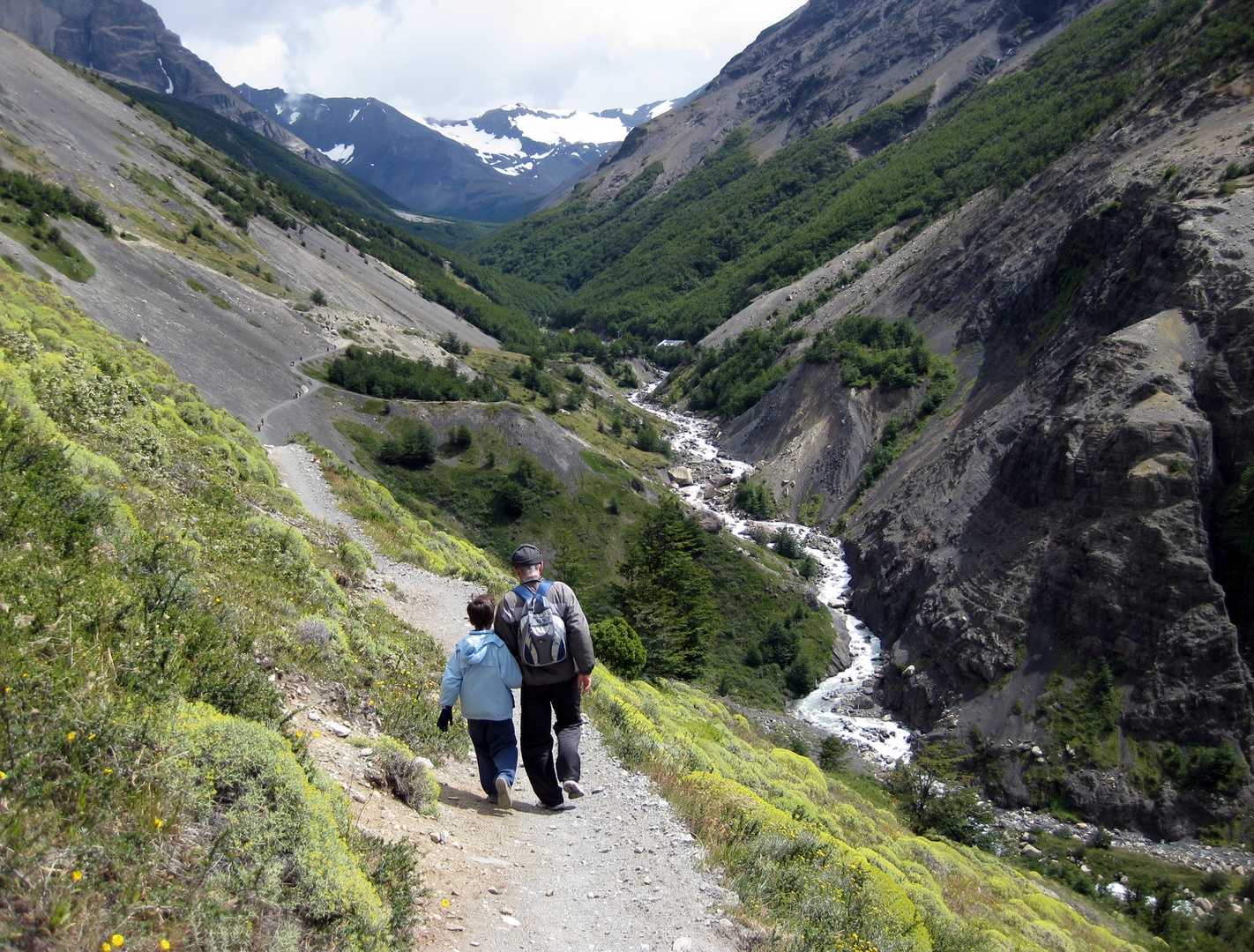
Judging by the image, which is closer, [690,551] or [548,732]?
[548,732]

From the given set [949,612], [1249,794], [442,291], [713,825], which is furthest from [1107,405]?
[442,291]

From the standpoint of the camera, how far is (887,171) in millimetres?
127938

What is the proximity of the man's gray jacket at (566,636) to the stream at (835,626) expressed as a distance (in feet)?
114

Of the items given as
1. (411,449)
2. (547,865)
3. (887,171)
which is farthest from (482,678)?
(887,171)

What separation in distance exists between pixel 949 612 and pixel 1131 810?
13230 millimetres

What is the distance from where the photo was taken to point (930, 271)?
77.3m

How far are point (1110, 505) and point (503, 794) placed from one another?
137ft

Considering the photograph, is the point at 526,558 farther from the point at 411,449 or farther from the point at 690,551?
the point at 411,449

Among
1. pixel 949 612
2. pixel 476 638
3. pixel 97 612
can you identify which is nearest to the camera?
pixel 97 612

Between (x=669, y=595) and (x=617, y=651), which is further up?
(x=617, y=651)

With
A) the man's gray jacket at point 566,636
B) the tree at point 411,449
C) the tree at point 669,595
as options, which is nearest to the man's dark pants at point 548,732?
the man's gray jacket at point 566,636

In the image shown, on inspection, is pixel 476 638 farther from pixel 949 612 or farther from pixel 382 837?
pixel 949 612

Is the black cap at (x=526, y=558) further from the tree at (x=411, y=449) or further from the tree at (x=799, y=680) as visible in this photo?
the tree at (x=411, y=449)

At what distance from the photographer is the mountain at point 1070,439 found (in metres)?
32.8
